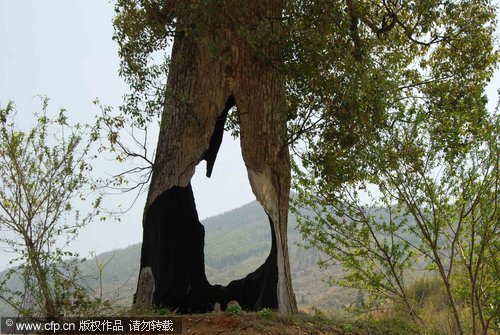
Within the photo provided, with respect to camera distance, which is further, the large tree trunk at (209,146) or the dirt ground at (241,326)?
the large tree trunk at (209,146)

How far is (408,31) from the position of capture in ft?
36.1

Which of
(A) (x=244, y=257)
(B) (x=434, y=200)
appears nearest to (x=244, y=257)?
(A) (x=244, y=257)

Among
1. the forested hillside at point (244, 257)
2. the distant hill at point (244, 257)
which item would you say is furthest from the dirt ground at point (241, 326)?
the forested hillside at point (244, 257)

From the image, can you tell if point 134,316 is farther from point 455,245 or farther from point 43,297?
point 455,245

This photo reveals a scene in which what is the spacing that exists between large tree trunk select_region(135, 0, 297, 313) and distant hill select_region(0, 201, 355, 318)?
32.8m

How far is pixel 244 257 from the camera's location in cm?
9581

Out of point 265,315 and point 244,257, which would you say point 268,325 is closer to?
point 265,315

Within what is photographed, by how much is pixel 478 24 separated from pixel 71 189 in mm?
7744

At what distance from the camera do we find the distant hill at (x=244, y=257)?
Result: 5331 cm

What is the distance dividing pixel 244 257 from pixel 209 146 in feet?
289

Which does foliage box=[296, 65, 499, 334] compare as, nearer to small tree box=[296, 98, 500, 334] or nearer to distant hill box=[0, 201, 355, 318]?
small tree box=[296, 98, 500, 334]

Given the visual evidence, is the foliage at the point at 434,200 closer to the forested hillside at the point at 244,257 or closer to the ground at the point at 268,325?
the ground at the point at 268,325

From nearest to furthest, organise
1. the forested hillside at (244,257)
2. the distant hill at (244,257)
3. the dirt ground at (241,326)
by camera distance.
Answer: the dirt ground at (241,326) → the distant hill at (244,257) → the forested hillside at (244,257)

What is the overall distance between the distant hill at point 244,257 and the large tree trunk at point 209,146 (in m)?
32.8
